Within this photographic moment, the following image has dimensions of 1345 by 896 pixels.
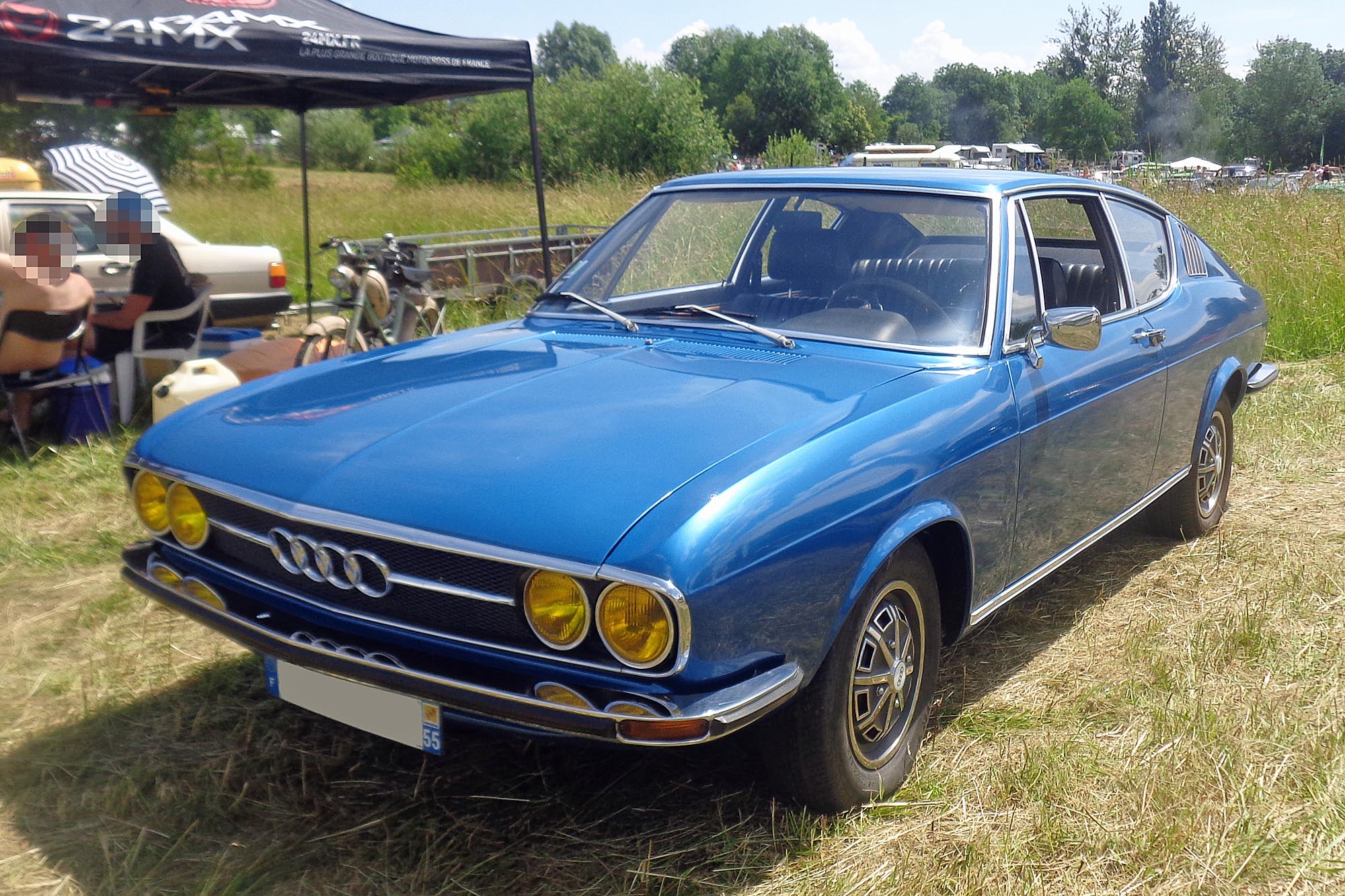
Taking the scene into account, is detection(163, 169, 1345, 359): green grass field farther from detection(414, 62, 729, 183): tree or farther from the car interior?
the car interior

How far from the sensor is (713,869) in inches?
103

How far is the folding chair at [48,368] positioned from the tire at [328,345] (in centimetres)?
111

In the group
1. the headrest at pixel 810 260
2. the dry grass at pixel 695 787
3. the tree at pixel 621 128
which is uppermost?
the tree at pixel 621 128

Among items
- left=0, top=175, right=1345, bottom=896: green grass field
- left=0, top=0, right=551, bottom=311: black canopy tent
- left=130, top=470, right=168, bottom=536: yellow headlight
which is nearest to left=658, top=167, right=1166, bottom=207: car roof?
left=0, top=175, right=1345, bottom=896: green grass field

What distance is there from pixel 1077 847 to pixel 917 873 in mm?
420

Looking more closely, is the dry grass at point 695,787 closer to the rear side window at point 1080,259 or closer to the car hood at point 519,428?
the car hood at point 519,428

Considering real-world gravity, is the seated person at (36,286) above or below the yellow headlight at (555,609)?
above

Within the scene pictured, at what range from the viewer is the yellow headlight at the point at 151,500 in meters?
2.89

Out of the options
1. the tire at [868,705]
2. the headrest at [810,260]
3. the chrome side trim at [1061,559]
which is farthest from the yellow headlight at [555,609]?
the headrest at [810,260]

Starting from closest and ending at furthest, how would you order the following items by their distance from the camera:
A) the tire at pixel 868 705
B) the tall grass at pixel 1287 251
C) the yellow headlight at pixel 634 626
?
the yellow headlight at pixel 634 626 < the tire at pixel 868 705 < the tall grass at pixel 1287 251

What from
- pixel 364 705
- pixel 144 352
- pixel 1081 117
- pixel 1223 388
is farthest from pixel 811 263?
pixel 1081 117

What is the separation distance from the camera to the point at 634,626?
2.17 meters

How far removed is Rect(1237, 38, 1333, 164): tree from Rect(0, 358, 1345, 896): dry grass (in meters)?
56.6

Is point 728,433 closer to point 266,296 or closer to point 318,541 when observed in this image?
point 318,541
